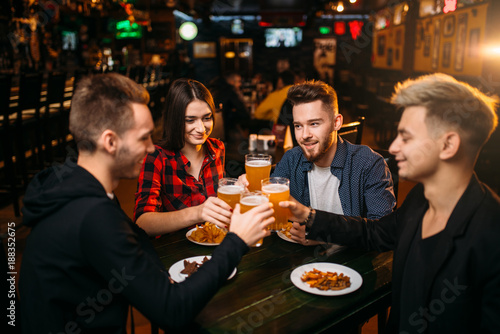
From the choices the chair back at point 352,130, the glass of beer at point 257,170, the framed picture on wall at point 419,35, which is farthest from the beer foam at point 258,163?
the framed picture on wall at point 419,35

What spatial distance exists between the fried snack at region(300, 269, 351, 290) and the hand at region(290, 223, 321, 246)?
261 mm

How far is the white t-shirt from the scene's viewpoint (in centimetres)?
220

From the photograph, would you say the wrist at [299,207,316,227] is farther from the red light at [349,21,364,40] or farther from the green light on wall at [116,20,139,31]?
the red light at [349,21,364,40]

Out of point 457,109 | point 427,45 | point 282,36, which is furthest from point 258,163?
point 282,36

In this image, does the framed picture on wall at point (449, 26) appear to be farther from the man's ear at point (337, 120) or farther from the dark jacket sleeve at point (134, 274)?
the dark jacket sleeve at point (134, 274)

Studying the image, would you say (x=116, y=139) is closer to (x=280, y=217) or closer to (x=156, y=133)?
(x=280, y=217)

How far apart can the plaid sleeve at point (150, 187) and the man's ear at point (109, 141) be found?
837mm

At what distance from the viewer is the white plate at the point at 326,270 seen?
1.36 meters

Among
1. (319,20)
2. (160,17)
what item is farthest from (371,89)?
(160,17)

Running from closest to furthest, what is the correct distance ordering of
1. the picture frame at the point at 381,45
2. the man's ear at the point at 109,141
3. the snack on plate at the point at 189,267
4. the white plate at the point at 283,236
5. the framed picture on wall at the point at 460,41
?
the man's ear at the point at 109,141, the snack on plate at the point at 189,267, the white plate at the point at 283,236, the framed picture on wall at the point at 460,41, the picture frame at the point at 381,45

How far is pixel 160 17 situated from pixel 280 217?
14.7m

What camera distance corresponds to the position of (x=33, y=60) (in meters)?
8.26

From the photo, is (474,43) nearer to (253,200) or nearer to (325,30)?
(253,200)

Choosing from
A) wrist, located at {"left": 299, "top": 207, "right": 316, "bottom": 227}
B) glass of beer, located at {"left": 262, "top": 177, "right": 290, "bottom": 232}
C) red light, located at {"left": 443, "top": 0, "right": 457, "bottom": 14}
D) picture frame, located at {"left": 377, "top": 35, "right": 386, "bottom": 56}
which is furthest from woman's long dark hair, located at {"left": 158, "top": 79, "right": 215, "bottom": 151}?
picture frame, located at {"left": 377, "top": 35, "right": 386, "bottom": 56}
